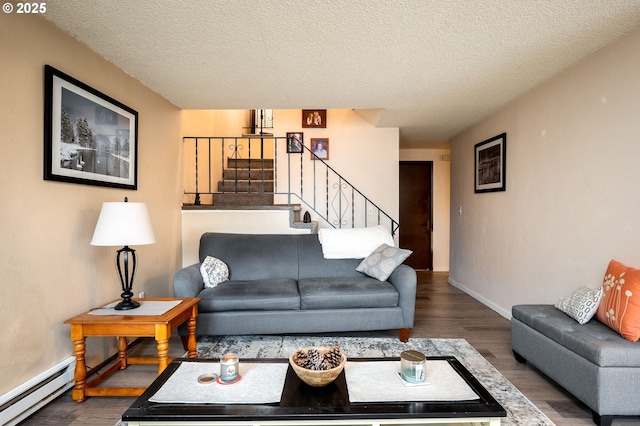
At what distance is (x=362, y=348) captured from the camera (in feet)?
9.36

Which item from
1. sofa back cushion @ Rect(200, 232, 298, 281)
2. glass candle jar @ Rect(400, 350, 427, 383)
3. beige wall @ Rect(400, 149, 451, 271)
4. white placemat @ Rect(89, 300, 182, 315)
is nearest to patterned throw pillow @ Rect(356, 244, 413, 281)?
sofa back cushion @ Rect(200, 232, 298, 281)

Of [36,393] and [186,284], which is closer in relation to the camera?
[36,393]

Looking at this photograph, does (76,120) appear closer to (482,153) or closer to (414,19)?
(414,19)

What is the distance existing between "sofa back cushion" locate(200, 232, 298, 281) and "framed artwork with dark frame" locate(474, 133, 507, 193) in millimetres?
2444

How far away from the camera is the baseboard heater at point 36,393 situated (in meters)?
1.76

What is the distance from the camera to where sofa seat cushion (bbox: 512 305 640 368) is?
1772mm

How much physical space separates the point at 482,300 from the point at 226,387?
374 cm

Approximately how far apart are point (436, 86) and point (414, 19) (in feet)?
3.97

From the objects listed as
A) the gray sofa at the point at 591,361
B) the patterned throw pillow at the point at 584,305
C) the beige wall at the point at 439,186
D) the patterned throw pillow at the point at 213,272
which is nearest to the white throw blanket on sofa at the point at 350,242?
the patterned throw pillow at the point at 213,272

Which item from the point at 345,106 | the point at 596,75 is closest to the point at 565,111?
the point at 596,75

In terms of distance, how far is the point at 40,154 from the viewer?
6.70 feet

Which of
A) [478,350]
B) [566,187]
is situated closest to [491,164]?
[566,187]

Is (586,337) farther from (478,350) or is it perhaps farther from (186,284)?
(186,284)

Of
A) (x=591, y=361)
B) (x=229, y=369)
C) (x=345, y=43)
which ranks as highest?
(x=345, y=43)
